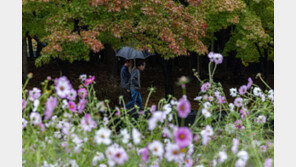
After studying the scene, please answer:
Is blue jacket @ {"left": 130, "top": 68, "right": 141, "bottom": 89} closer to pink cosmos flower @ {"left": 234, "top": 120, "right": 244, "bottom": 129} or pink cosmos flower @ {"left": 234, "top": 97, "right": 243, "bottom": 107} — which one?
pink cosmos flower @ {"left": 234, "top": 97, "right": 243, "bottom": 107}

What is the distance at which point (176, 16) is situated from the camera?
7609 millimetres

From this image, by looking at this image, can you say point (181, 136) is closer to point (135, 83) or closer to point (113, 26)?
point (135, 83)

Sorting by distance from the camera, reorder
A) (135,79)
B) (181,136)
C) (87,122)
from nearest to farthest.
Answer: (181,136) < (87,122) < (135,79)

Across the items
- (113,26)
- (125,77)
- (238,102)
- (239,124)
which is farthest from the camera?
(113,26)

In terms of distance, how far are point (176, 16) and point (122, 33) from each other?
1.40 metres

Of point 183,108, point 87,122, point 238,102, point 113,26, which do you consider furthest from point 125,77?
point 183,108

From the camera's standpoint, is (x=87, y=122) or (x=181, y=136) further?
(x=87, y=122)

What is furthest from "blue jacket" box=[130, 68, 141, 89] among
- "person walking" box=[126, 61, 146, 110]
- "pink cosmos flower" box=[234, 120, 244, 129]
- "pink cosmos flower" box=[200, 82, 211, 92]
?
"pink cosmos flower" box=[234, 120, 244, 129]

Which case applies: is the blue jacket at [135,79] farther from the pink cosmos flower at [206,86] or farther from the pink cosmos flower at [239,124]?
the pink cosmos flower at [239,124]

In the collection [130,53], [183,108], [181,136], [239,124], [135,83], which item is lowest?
[239,124]

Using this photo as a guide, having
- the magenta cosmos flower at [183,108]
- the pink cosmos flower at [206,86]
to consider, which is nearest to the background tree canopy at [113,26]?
the pink cosmos flower at [206,86]

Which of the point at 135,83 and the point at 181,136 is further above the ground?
the point at 181,136

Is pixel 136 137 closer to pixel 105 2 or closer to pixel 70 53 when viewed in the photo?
pixel 105 2

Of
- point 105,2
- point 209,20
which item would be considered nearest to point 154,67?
point 209,20
